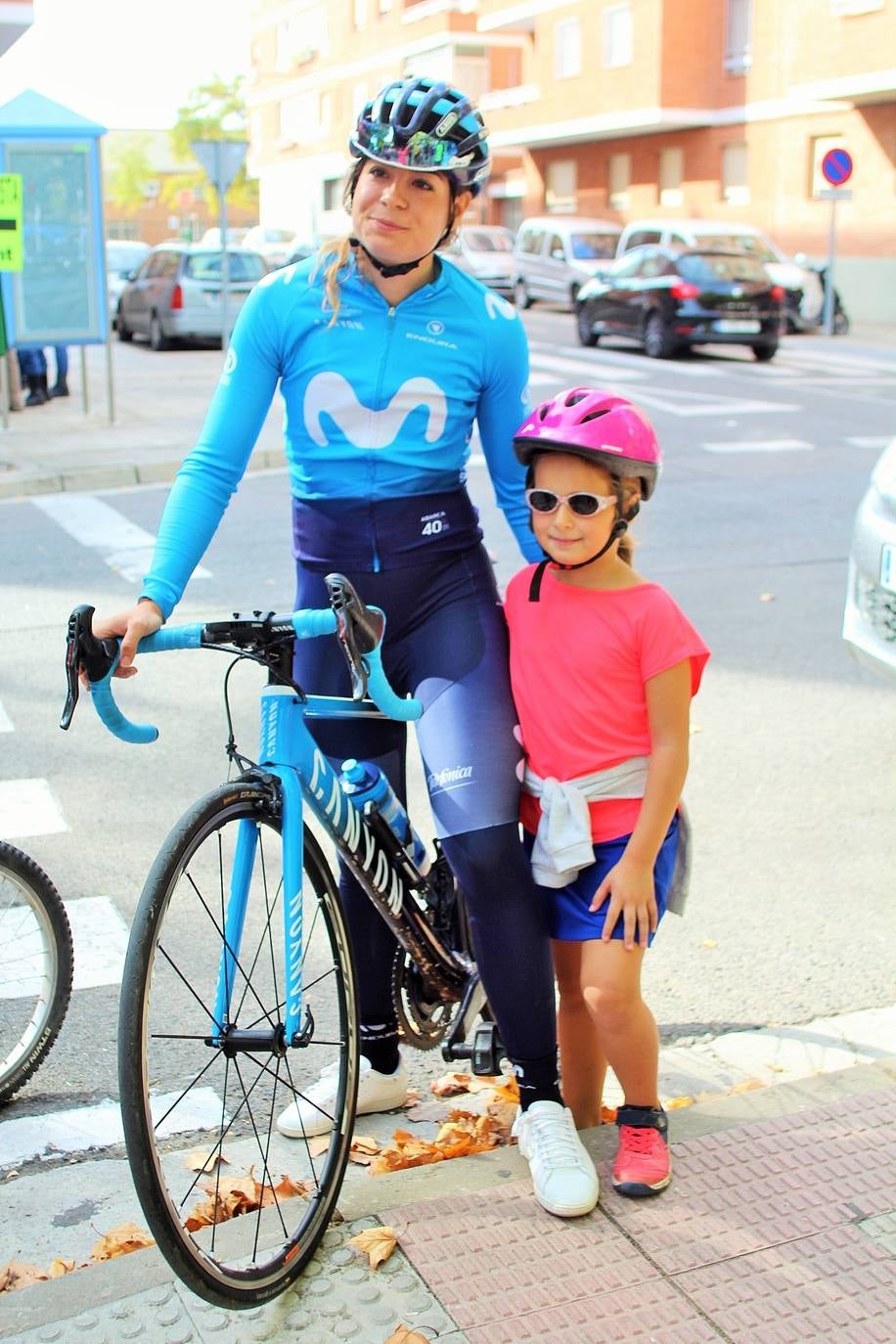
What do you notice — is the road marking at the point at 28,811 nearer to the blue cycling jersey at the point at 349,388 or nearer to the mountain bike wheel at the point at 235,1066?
the mountain bike wheel at the point at 235,1066

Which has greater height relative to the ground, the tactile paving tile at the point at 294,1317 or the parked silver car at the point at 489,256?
the parked silver car at the point at 489,256

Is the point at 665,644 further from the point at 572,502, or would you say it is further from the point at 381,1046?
the point at 381,1046

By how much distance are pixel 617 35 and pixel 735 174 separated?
19.3ft

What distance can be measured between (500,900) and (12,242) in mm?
10805

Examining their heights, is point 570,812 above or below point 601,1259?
above

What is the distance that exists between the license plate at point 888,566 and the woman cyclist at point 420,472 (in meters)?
2.83

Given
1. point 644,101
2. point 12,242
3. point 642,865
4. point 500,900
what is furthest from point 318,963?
point 644,101

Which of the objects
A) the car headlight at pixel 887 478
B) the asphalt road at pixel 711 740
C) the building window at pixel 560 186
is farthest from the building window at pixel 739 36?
the car headlight at pixel 887 478

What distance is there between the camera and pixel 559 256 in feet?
104

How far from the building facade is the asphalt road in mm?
21836

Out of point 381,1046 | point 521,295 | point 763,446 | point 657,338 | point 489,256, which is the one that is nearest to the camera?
point 381,1046

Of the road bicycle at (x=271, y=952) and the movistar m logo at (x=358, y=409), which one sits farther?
the movistar m logo at (x=358, y=409)

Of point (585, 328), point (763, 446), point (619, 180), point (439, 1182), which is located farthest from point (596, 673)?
point (619, 180)

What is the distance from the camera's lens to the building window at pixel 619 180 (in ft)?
140
